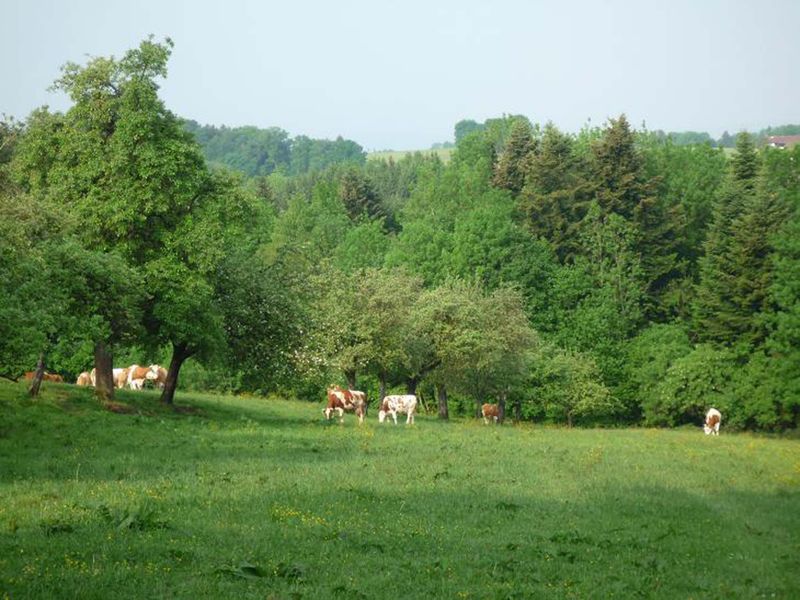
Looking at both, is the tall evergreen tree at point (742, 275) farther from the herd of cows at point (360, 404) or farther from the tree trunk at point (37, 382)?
the tree trunk at point (37, 382)

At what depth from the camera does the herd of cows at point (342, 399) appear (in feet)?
160

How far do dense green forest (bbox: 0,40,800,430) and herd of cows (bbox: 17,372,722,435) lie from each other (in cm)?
212

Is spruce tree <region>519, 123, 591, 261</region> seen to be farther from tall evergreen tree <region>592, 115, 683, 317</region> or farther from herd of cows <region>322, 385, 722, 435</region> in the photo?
herd of cows <region>322, 385, 722, 435</region>

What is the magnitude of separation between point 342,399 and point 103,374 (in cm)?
1188

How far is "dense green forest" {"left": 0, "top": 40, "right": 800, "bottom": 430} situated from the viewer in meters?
40.9

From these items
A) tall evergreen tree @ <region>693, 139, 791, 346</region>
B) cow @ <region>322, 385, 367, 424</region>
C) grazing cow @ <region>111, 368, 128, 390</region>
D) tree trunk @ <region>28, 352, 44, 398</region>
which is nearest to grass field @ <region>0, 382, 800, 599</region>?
tree trunk @ <region>28, 352, 44, 398</region>

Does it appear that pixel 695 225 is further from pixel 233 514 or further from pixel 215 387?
pixel 233 514

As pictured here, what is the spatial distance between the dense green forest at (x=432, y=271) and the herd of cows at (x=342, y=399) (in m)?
2.12

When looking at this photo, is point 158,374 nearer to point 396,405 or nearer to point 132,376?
point 132,376

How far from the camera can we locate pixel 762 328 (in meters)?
76.8

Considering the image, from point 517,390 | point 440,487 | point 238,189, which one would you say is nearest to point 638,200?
point 517,390

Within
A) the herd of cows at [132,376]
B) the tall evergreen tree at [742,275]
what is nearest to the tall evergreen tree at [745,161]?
the tall evergreen tree at [742,275]

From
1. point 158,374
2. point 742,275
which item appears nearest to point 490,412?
point 158,374

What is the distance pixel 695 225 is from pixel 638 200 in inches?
313
